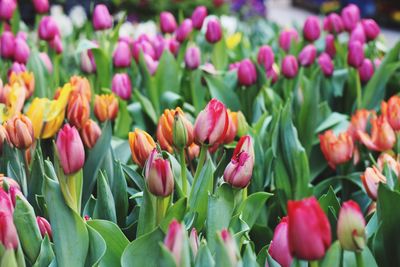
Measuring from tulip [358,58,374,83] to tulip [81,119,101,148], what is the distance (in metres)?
1.03

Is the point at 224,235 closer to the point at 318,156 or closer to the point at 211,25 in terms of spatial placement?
the point at 318,156

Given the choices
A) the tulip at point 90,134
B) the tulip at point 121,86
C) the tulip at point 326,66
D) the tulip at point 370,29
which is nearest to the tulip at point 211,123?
the tulip at point 90,134

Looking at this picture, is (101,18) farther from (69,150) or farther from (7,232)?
(7,232)

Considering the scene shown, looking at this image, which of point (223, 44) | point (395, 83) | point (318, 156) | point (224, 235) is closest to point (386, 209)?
point (224, 235)

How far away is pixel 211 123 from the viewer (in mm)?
1204

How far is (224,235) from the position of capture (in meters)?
0.84

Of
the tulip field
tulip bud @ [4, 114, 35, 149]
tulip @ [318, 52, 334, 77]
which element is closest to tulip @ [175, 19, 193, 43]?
the tulip field

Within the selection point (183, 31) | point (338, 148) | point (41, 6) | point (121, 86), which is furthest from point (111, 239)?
point (41, 6)

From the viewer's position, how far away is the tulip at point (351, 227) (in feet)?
2.88

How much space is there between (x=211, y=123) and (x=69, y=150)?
24 cm

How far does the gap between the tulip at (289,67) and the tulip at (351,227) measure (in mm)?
1285

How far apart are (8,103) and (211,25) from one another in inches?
37.0

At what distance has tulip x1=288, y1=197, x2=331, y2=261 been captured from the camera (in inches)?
31.1

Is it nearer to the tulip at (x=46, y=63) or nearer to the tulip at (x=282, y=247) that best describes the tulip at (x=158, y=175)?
the tulip at (x=282, y=247)
